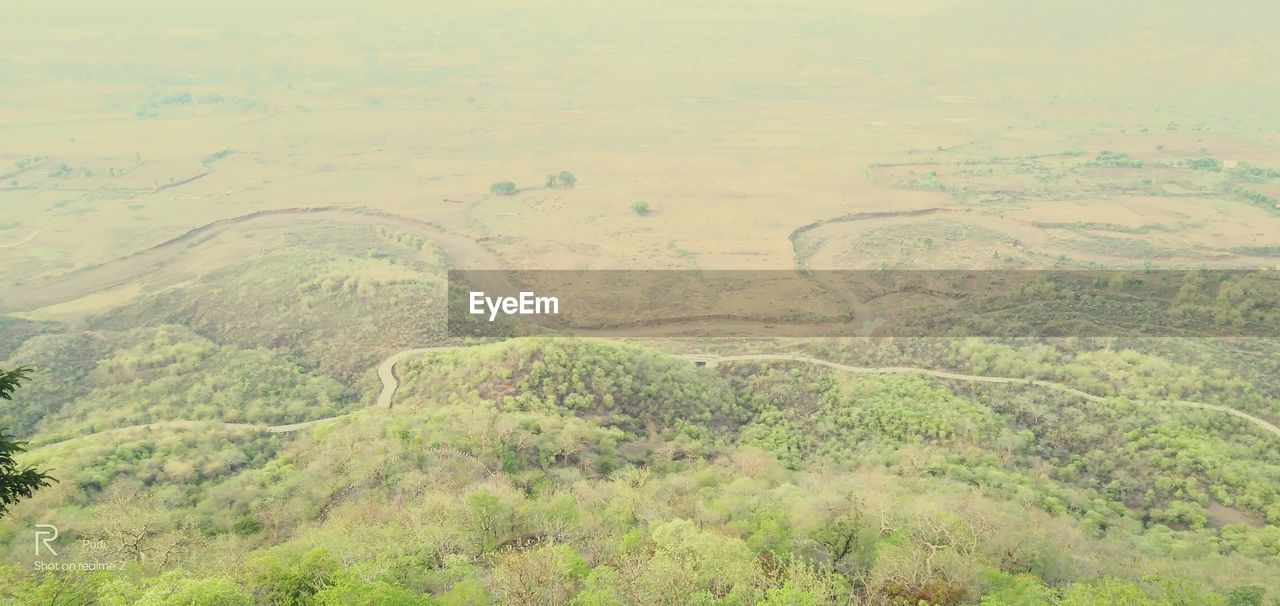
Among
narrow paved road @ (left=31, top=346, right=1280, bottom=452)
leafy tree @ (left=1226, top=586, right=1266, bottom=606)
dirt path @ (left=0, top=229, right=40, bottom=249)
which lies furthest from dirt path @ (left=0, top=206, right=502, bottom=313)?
leafy tree @ (left=1226, top=586, right=1266, bottom=606)

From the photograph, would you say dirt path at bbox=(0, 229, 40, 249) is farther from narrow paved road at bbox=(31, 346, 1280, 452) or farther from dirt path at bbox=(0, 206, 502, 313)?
narrow paved road at bbox=(31, 346, 1280, 452)

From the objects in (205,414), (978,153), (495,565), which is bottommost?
(205,414)

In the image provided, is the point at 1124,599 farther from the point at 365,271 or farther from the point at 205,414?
the point at 365,271

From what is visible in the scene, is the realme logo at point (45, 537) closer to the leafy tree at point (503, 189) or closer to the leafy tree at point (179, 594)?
the leafy tree at point (179, 594)

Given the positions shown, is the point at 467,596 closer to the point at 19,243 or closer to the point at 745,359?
the point at 745,359

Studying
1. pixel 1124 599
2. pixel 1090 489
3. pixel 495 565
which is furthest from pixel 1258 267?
pixel 495 565

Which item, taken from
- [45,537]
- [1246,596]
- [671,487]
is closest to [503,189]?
[671,487]
